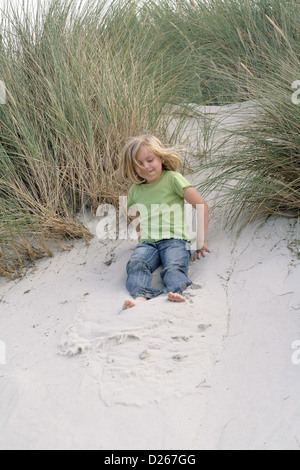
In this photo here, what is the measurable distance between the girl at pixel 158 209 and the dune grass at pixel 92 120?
0.22 m

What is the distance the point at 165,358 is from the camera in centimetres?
202

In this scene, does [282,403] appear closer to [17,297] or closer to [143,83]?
[17,297]

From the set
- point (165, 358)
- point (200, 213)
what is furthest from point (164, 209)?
point (165, 358)

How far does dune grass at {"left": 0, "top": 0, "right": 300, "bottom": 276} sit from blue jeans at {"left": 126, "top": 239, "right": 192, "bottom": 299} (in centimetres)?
42

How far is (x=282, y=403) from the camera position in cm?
171

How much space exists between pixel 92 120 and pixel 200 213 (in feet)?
3.52

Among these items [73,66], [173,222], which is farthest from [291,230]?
[73,66]

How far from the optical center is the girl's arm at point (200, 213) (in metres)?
2.76
